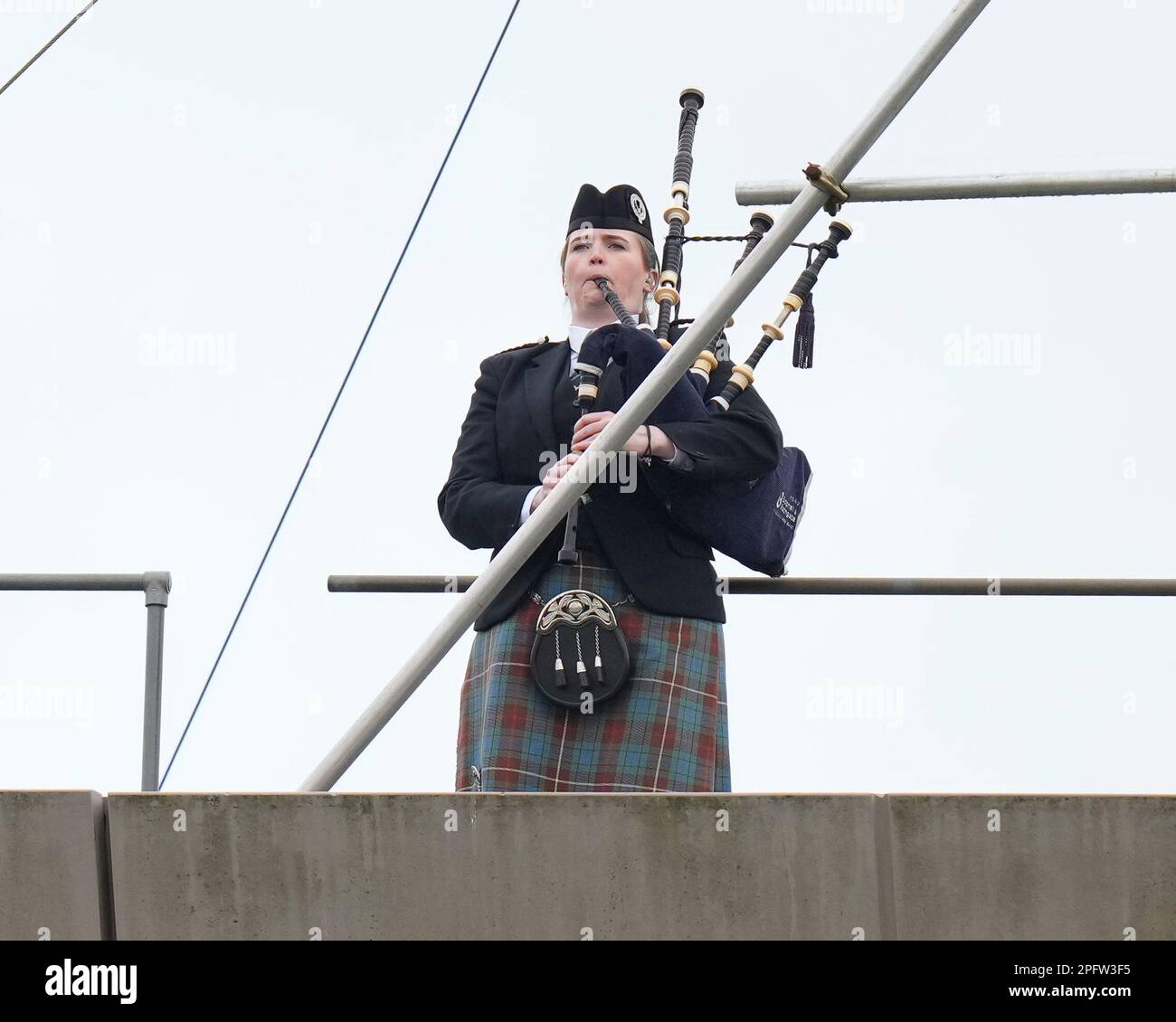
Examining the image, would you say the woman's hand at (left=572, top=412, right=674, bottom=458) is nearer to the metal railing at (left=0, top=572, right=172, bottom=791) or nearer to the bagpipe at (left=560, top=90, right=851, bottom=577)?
the bagpipe at (left=560, top=90, right=851, bottom=577)

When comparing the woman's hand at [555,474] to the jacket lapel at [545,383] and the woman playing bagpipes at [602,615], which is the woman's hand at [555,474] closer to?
the woman playing bagpipes at [602,615]

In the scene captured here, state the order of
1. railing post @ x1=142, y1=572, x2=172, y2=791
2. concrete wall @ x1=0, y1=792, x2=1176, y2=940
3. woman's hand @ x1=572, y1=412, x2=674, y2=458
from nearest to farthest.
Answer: concrete wall @ x1=0, y1=792, x2=1176, y2=940 → woman's hand @ x1=572, y1=412, x2=674, y2=458 → railing post @ x1=142, y1=572, x2=172, y2=791

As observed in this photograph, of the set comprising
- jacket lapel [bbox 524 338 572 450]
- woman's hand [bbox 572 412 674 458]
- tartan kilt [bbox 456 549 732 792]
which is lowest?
tartan kilt [bbox 456 549 732 792]

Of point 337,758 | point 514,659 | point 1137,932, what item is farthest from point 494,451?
point 1137,932

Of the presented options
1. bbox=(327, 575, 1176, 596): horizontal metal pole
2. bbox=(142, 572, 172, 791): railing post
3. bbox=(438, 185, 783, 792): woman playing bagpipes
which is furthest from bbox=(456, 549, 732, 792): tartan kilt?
bbox=(142, 572, 172, 791): railing post

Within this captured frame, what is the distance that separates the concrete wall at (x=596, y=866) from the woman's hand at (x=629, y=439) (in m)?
1.23

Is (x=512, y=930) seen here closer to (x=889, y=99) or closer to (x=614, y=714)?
(x=614, y=714)

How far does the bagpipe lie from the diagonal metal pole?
10.7 inches

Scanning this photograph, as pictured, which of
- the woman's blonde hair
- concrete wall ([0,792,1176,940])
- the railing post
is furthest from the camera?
the woman's blonde hair

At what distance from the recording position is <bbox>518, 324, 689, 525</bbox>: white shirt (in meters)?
4.84

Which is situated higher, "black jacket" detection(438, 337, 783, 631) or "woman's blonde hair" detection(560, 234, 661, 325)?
"woman's blonde hair" detection(560, 234, 661, 325)

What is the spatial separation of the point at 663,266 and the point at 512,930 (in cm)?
225

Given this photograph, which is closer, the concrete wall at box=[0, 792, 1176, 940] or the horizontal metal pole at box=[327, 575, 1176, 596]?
the concrete wall at box=[0, 792, 1176, 940]
